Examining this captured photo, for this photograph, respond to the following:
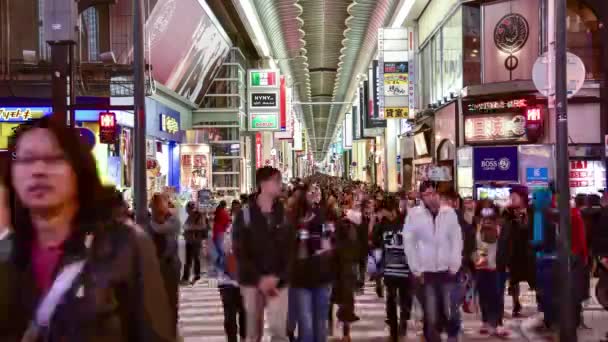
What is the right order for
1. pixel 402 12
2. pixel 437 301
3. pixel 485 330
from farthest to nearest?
pixel 402 12 → pixel 485 330 → pixel 437 301

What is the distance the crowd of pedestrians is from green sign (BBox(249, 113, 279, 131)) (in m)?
25.5

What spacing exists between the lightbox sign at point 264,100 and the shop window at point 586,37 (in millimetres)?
19875

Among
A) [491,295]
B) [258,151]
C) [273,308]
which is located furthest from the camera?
[258,151]

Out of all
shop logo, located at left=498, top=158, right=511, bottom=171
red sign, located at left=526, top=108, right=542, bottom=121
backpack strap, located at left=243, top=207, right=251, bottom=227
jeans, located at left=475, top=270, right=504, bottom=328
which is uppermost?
red sign, located at left=526, top=108, right=542, bottom=121

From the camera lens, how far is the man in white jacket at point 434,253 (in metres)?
8.07

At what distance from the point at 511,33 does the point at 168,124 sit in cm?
1340

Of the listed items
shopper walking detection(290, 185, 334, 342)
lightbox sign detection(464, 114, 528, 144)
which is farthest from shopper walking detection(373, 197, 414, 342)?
lightbox sign detection(464, 114, 528, 144)

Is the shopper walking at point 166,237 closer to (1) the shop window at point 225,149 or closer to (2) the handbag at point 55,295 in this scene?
(2) the handbag at point 55,295

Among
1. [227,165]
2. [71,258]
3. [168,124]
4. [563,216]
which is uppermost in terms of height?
[168,124]

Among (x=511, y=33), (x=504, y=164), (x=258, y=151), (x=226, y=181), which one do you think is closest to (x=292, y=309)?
(x=504, y=164)

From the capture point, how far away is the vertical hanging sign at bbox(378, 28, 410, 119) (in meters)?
35.8

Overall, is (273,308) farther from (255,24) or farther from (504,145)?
(255,24)

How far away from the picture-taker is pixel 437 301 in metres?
8.17

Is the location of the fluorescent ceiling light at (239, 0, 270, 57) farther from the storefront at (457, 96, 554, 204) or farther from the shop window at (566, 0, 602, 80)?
the shop window at (566, 0, 602, 80)
